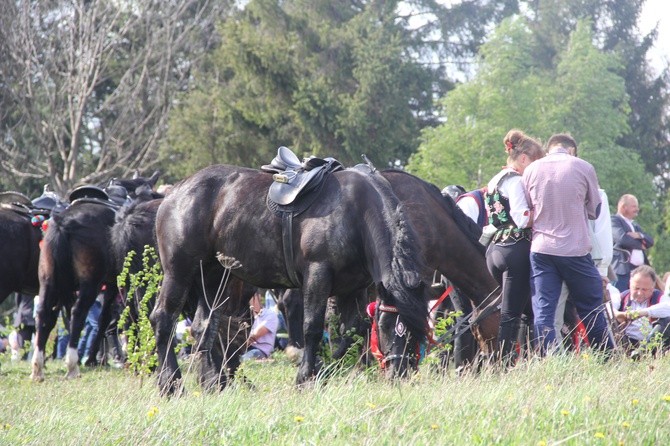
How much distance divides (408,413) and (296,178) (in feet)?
9.71

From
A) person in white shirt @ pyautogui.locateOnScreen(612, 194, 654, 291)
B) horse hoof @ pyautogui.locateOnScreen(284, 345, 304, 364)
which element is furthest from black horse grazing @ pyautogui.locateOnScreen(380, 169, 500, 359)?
person in white shirt @ pyautogui.locateOnScreen(612, 194, 654, 291)

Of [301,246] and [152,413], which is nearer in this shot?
[152,413]

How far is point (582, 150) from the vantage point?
35.3m

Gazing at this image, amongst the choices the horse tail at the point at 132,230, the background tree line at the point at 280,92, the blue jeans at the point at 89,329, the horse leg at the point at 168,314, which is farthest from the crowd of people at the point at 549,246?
the background tree line at the point at 280,92

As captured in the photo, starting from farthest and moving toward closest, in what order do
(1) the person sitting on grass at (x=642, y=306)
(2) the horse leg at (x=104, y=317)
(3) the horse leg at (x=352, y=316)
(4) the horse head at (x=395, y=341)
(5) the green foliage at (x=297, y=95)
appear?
1. (5) the green foliage at (x=297, y=95)
2. (2) the horse leg at (x=104, y=317)
3. (1) the person sitting on grass at (x=642, y=306)
4. (3) the horse leg at (x=352, y=316)
5. (4) the horse head at (x=395, y=341)

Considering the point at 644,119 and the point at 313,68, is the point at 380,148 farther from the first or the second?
the point at 644,119

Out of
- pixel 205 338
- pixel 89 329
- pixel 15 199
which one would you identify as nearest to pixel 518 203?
pixel 205 338

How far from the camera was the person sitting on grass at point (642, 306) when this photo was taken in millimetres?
9564

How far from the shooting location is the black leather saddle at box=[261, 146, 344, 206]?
7.71 m

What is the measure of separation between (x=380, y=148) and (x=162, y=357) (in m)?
25.1

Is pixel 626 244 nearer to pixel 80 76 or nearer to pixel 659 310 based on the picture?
pixel 659 310

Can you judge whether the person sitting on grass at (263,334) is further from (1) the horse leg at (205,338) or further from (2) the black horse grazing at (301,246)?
(2) the black horse grazing at (301,246)

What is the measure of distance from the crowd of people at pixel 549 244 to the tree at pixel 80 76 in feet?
59.7

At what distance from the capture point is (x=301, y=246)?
7.64 m
